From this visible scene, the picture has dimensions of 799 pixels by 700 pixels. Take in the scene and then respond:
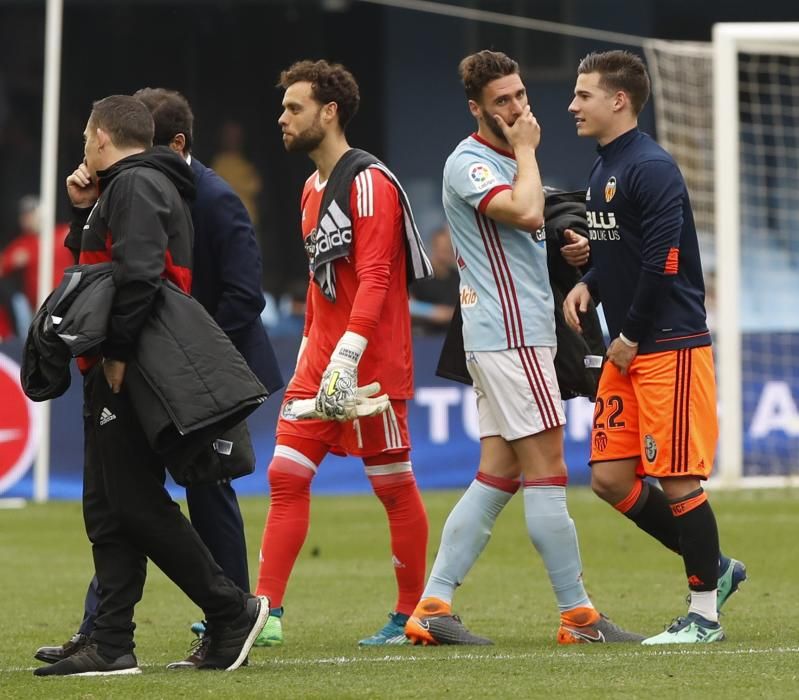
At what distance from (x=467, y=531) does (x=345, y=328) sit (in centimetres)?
92

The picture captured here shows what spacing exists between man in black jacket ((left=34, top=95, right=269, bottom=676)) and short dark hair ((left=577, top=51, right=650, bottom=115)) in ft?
5.43

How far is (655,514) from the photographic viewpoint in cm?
723

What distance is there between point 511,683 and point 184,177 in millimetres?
2017

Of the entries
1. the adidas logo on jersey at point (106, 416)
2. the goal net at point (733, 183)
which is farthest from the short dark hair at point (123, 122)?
the goal net at point (733, 183)

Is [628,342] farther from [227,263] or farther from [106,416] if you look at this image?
[106,416]

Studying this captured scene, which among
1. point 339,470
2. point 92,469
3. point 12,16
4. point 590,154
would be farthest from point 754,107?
point 92,469

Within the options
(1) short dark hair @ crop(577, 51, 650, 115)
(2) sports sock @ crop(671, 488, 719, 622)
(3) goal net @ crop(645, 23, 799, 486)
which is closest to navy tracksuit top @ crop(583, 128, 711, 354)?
(1) short dark hair @ crop(577, 51, 650, 115)

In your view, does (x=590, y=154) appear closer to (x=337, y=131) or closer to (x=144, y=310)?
(x=337, y=131)

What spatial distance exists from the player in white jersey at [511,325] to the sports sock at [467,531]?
0.12 feet

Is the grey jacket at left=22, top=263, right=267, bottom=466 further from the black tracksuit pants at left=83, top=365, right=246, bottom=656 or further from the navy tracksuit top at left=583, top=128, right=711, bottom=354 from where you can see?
the navy tracksuit top at left=583, top=128, right=711, bottom=354

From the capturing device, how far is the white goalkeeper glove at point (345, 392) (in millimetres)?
6664

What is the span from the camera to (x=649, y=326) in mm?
6742

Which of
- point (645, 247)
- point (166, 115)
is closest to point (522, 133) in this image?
point (645, 247)

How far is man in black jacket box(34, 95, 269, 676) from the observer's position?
5.97m
